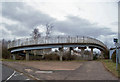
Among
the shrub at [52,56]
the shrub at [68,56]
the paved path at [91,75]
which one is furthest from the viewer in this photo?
the shrub at [52,56]

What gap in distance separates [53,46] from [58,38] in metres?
2.03

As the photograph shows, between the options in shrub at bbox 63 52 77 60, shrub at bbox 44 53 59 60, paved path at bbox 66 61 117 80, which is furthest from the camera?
shrub at bbox 44 53 59 60

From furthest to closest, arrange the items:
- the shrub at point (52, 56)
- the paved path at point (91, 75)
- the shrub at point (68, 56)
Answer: the shrub at point (52, 56), the shrub at point (68, 56), the paved path at point (91, 75)

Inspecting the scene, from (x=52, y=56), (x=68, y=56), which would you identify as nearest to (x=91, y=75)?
(x=68, y=56)

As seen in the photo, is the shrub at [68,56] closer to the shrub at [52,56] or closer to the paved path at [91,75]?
the shrub at [52,56]

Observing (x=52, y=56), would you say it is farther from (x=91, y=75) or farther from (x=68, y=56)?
(x=91, y=75)

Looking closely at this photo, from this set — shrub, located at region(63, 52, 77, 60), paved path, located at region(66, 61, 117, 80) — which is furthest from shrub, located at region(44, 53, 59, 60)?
paved path, located at region(66, 61, 117, 80)

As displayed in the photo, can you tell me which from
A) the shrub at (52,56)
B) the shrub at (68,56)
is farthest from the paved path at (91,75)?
the shrub at (52,56)

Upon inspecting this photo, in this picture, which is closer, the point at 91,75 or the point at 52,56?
the point at 91,75

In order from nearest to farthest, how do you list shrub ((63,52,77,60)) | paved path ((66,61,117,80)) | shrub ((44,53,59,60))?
1. paved path ((66,61,117,80))
2. shrub ((63,52,77,60))
3. shrub ((44,53,59,60))

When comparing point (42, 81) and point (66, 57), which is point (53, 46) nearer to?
point (66, 57)

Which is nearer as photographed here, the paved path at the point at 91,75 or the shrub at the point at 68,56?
the paved path at the point at 91,75

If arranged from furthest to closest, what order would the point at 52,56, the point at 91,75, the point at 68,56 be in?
A: the point at 52,56, the point at 68,56, the point at 91,75

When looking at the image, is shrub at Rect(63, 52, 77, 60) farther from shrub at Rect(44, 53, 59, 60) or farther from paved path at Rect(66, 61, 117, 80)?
paved path at Rect(66, 61, 117, 80)
